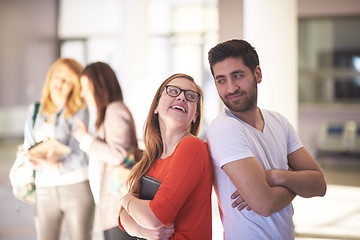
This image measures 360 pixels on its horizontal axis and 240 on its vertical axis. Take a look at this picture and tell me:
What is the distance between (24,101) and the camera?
1272 cm

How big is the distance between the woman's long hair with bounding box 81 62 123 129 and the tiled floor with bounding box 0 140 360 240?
109 centimetres

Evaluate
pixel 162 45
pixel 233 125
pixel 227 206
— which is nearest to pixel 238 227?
pixel 227 206

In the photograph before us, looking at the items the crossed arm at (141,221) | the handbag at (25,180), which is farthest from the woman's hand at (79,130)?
the crossed arm at (141,221)

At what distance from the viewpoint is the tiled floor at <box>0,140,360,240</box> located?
409cm

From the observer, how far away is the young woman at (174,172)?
4.70 feet

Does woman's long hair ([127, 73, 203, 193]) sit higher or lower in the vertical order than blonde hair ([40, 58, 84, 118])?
lower

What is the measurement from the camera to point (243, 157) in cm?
146

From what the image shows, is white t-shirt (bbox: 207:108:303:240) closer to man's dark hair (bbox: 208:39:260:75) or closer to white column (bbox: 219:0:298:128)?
man's dark hair (bbox: 208:39:260:75)

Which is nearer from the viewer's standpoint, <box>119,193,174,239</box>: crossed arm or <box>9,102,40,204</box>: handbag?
<box>119,193,174,239</box>: crossed arm

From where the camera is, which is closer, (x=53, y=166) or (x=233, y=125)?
(x=233, y=125)

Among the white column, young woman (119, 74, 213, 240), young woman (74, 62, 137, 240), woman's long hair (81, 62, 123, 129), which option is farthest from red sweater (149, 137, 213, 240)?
the white column

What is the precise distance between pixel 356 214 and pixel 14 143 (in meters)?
10.8

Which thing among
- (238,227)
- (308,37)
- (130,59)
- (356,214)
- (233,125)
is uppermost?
(308,37)

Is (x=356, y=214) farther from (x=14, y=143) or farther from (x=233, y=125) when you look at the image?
(x=14, y=143)
